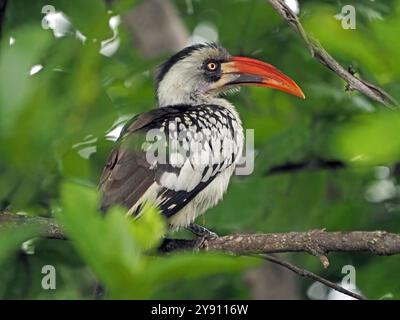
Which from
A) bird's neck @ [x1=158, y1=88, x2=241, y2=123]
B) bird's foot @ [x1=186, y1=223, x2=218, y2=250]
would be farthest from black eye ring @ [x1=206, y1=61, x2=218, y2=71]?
bird's foot @ [x1=186, y1=223, x2=218, y2=250]

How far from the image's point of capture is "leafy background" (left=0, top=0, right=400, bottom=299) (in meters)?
1.81

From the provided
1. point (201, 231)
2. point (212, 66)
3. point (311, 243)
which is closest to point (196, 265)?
point (311, 243)

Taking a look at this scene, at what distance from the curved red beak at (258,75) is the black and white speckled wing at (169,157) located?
32cm

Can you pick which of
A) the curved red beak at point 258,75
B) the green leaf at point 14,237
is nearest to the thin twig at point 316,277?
the curved red beak at point 258,75

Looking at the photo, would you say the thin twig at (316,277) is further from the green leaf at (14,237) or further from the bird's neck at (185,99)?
the bird's neck at (185,99)

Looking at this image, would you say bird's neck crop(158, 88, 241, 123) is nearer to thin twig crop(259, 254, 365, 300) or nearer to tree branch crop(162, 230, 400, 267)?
tree branch crop(162, 230, 400, 267)

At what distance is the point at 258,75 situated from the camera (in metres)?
5.28

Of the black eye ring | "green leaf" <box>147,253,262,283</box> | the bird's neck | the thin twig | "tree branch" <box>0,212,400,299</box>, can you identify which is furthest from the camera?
the black eye ring

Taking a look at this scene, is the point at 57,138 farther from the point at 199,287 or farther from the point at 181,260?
the point at 199,287

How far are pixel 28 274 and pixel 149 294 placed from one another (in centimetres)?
278

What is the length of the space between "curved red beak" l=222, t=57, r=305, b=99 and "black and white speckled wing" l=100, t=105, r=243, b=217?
0.32 m

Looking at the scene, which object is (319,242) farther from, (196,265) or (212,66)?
(212,66)

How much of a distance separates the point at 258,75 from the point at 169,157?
93cm

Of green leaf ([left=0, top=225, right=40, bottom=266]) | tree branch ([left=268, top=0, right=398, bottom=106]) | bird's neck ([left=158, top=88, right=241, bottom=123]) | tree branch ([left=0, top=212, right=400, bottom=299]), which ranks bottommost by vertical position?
green leaf ([left=0, top=225, right=40, bottom=266])
